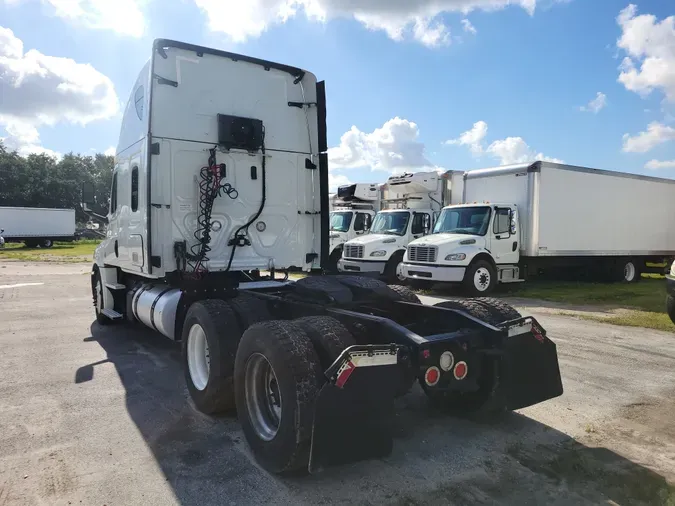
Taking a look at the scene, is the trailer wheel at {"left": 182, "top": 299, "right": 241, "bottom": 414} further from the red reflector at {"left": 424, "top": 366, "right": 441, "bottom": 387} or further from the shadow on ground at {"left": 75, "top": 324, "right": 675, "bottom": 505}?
the red reflector at {"left": 424, "top": 366, "right": 441, "bottom": 387}

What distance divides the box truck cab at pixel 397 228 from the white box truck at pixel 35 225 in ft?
121

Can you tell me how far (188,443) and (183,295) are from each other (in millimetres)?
2343

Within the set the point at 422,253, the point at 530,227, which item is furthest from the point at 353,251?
the point at 530,227

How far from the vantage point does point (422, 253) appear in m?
13.8

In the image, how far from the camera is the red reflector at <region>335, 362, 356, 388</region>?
311 centimetres

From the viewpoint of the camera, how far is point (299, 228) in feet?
22.7

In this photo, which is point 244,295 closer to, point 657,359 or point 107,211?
point 107,211

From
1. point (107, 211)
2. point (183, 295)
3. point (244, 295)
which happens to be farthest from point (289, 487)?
point (107, 211)

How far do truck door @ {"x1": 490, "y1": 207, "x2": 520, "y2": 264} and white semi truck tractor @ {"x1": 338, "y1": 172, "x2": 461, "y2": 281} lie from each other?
2.85 m

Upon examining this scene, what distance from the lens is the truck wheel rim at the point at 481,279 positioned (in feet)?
43.5

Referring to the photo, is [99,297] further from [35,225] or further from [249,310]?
[35,225]

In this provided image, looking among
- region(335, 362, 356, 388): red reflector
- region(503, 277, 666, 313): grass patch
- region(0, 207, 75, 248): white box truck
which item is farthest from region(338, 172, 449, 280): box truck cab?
region(0, 207, 75, 248): white box truck

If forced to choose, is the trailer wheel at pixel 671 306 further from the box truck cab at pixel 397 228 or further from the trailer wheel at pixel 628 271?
the trailer wheel at pixel 628 271

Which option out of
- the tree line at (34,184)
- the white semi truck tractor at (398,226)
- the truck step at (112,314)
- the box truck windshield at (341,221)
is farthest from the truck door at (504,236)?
the tree line at (34,184)
